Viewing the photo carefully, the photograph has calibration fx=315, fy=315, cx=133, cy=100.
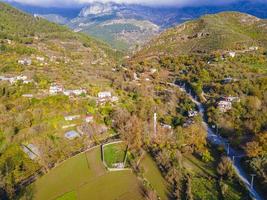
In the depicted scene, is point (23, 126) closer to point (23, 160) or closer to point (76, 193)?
point (23, 160)

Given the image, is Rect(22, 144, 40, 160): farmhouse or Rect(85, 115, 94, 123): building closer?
Rect(22, 144, 40, 160): farmhouse

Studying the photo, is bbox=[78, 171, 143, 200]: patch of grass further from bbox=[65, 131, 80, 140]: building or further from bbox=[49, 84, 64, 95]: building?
bbox=[49, 84, 64, 95]: building

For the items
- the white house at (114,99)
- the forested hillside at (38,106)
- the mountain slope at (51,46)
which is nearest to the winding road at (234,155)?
the white house at (114,99)

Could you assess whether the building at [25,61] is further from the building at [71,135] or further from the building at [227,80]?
the building at [227,80]

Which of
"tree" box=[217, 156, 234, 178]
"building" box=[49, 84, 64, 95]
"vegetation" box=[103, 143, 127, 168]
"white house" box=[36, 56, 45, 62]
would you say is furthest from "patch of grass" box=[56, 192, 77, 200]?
"white house" box=[36, 56, 45, 62]

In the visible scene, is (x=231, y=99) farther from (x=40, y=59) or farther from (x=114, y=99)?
(x=40, y=59)

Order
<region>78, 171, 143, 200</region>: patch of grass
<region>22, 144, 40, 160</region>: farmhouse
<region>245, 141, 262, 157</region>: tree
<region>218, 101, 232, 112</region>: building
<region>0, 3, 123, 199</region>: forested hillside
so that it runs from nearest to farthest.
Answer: <region>78, 171, 143, 200</region>: patch of grass < <region>245, 141, 262, 157</region>: tree < <region>0, 3, 123, 199</region>: forested hillside < <region>22, 144, 40, 160</region>: farmhouse < <region>218, 101, 232, 112</region>: building
